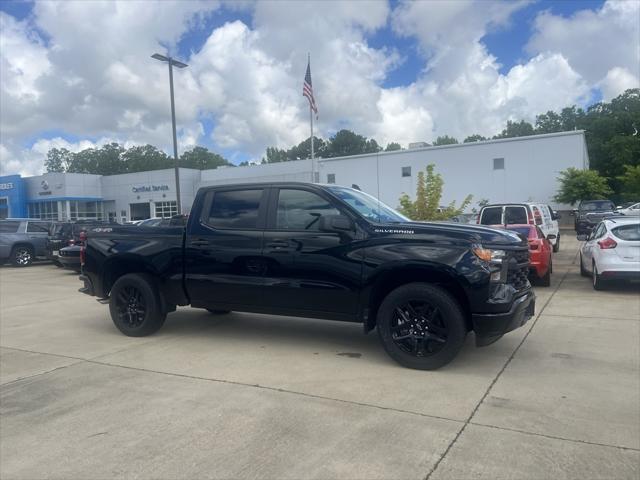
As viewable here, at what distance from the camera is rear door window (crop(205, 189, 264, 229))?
20.7 ft

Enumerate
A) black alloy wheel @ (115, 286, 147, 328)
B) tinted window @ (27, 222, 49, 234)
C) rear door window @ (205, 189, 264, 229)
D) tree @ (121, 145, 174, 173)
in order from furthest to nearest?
tree @ (121, 145, 174, 173)
tinted window @ (27, 222, 49, 234)
black alloy wheel @ (115, 286, 147, 328)
rear door window @ (205, 189, 264, 229)

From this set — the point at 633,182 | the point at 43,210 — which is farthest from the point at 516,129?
the point at 43,210

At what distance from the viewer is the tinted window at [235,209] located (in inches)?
249

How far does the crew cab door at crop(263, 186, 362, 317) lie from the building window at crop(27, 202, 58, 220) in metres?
49.3

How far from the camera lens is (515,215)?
15203mm

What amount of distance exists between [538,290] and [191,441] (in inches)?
345

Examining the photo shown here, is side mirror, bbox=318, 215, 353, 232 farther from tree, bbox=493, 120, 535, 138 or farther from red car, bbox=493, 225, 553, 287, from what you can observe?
tree, bbox=493, 120, 535, 138

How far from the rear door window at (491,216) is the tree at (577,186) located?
1972 centimetres

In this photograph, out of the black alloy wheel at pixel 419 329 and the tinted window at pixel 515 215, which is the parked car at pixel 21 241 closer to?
the tinted window at pixel 515 215

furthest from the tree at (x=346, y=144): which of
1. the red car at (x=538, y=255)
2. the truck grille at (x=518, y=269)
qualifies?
the truck grille at (x=518, y=269)

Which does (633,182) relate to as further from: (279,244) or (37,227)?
(279,244)

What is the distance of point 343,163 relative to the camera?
41.2 meters

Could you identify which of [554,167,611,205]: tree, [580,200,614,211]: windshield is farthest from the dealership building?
[580,200,614,211]: windshield

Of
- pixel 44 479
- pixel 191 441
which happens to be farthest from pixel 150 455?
pixel 44 479
